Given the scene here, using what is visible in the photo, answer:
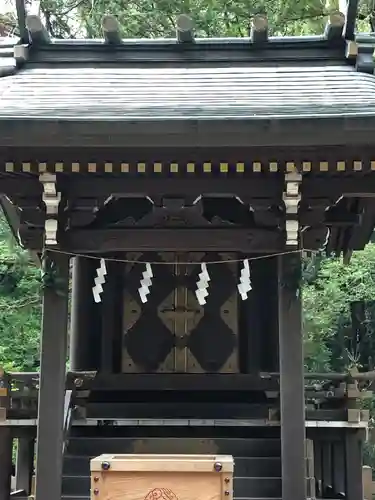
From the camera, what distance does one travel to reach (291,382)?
565cm

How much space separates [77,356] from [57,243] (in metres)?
2.12

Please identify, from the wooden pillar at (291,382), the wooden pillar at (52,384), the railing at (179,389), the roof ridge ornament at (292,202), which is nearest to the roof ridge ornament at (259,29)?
the roof ridge ornament at (292,202)

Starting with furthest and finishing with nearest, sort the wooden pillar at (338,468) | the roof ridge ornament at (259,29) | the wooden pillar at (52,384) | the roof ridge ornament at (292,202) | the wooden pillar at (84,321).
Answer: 1. the wooden pillar at (84,321)
2. the roof ridge ornament at (259,29)
3. the wooden pillar at (338,468)
4. the wooden pillar at (52,384)
5. the roof ridge ornament at (292,202)

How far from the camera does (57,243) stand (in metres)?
5.84

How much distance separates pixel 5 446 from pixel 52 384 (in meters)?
1.04

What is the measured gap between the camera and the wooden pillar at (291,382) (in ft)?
18.0

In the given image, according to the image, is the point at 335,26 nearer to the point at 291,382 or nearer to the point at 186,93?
the point at 186,93

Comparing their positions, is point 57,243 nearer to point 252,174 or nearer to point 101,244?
point 101,244

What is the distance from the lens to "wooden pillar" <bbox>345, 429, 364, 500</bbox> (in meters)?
6.18

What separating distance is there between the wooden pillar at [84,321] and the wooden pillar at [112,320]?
16cm

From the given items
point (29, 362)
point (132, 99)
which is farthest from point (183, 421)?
point (29, 362)

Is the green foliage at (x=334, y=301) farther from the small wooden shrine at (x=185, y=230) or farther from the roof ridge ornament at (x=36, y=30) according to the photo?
the roof ridge ornament at (x=36, y=30)

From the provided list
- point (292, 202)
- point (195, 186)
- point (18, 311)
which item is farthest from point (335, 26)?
point (18, 311)

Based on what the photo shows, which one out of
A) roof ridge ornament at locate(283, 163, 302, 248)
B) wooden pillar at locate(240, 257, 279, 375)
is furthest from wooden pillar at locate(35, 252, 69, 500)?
wooden pillar at locate(240, 257, 279, 375)
